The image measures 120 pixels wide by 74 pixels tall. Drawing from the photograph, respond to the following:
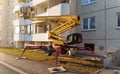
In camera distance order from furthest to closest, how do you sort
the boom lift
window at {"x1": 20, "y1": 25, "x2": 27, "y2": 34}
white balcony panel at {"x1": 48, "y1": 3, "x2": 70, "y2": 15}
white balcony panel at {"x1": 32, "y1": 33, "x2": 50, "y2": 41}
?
window at {"x1": 20, "y1": 25, "x2": 27, "y2": 34}
white balcony panel at {"x1": 32, "y1": 33, "x2": 50, "y2": 41}
white balcony panel at {"x1": 48, "y1": 3, "x2": 70, "y2": 15}
the boom lift

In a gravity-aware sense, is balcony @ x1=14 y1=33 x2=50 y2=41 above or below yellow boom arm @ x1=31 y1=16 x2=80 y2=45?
below

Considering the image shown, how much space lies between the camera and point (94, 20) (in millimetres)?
26875

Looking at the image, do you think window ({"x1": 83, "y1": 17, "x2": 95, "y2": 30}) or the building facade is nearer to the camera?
the building facade

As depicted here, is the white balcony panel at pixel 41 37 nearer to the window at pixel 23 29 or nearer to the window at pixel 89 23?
the window at pixel 23 29

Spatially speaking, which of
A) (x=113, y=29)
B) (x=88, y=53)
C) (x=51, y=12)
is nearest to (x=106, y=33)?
(x=113, y=29)

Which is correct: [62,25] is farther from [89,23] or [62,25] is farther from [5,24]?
[5,24]

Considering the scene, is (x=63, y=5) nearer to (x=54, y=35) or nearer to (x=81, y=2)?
(x=81, y=2)

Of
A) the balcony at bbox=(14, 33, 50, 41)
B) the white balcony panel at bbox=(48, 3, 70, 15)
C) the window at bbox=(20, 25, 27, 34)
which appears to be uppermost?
the white balcony panel at bbox=(48, 3, 70, 15)

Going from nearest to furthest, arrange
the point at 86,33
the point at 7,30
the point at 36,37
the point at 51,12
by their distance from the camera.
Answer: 1. the point at 86,33
2. the point at 51,12
3. the point at 36,37
4. the point at 7,30

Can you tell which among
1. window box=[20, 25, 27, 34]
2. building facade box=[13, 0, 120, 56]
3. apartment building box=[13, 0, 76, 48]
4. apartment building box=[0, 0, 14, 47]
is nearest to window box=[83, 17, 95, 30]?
building facade box=[13, 0, 120, 56]

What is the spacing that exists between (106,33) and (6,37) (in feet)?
172

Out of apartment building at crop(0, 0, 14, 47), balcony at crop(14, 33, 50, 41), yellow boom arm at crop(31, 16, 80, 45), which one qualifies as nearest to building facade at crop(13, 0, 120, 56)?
yellow boom arm at crop(31, 16, 80, 45)

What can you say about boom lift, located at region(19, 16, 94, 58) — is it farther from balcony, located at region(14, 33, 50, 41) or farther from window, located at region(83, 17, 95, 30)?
balcony, located at region(14, 33, 50, 41)

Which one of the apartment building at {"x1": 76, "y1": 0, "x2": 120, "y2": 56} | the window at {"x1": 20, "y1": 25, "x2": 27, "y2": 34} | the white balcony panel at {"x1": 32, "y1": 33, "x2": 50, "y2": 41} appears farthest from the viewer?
the window at {"x1": 20, "y1": 25, "x2": 27, "y2": 34}
